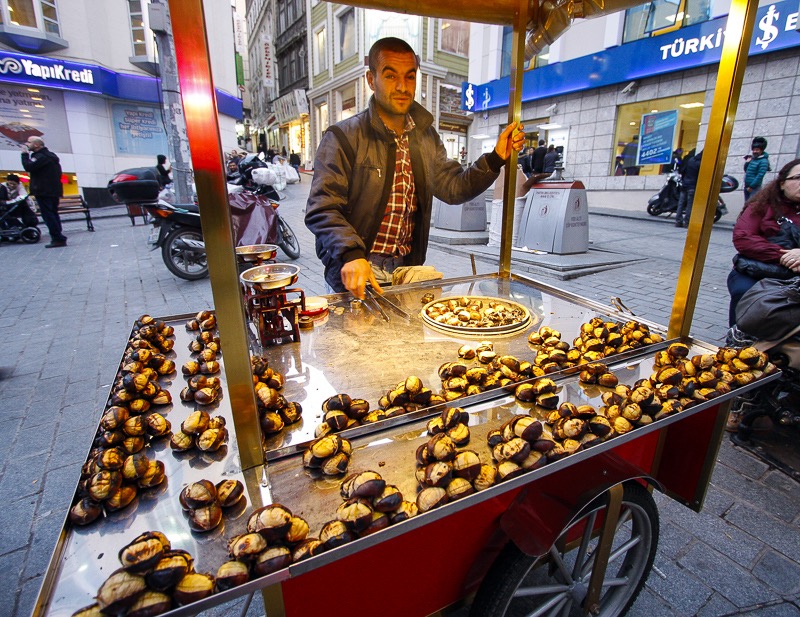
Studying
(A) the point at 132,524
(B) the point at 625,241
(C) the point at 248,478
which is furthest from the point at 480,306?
(B) the point at 625,241

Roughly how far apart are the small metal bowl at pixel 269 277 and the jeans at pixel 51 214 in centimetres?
923

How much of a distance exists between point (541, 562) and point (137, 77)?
57.0ft

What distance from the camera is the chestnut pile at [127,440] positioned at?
0.88m

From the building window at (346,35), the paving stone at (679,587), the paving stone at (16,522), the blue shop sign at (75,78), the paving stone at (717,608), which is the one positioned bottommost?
the paving stone at (16,522)

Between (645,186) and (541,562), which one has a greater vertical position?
(645,186)

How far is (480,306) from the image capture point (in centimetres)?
207

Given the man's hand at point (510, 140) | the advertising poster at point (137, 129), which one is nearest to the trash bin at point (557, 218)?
the man's hand at point (510, 140)

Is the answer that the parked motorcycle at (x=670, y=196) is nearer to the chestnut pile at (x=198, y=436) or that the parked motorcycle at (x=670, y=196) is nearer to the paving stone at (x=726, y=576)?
the paving stone at (x=726, y=576)

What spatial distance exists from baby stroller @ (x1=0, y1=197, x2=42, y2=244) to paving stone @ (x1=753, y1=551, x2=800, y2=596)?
1187 centimetres

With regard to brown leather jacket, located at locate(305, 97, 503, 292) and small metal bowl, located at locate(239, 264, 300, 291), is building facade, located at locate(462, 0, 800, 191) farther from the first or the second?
small metal bowl, located at locate(239, 264, 300, 291)

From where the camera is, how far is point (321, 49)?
23.6 meters

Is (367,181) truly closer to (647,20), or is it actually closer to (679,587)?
(679,587)

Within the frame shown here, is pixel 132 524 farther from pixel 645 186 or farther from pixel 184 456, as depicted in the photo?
pixel 645 186

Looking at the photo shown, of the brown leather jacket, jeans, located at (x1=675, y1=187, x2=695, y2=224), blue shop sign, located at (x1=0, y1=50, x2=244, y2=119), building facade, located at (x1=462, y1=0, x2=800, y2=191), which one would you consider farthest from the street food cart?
blue shop sign, located at (x1=0, y1=50, x2=244, y2=119)
